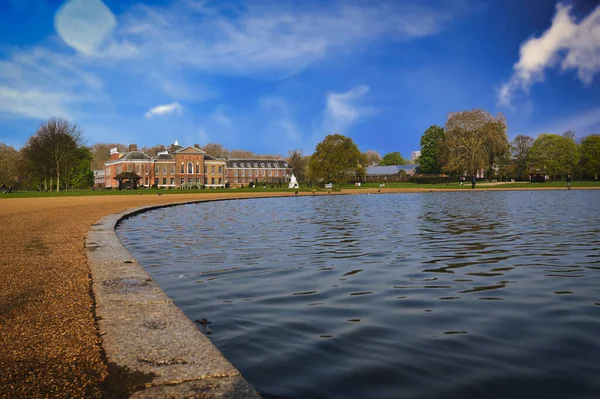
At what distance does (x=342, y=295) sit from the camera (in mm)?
5887

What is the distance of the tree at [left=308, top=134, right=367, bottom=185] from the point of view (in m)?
73.8

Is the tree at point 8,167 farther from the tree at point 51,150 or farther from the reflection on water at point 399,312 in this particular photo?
the reflection on water at point 399,312

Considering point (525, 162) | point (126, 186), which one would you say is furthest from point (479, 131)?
point (126, 186)

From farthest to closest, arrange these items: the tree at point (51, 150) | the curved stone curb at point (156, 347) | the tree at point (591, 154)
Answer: the tree at point (591, 154) → the tree at point (51, 150) → the curved stone curb at point (156, 347)

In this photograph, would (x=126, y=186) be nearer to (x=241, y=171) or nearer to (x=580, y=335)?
(x=241, y=171)

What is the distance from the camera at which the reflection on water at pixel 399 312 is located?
342 cm

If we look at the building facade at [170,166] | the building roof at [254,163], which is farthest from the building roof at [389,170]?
the building facade at [170,166]

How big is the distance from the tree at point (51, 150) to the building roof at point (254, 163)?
50415 millimetres

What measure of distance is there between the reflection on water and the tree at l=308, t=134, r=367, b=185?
207ft

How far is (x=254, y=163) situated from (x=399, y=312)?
114716mm

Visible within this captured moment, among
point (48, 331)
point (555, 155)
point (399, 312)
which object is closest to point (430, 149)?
point (555, 155)

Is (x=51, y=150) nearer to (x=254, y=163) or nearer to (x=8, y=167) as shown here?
(x=8, y=167)

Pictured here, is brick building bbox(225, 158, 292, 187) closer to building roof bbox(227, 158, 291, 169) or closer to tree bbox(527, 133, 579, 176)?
building roof bbox(227, 158, 291, 169)

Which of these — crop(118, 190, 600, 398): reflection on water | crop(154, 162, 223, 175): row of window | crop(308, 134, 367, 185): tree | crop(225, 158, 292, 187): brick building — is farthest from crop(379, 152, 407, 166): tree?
crop(118, 190, 600, 398): reflection on water
